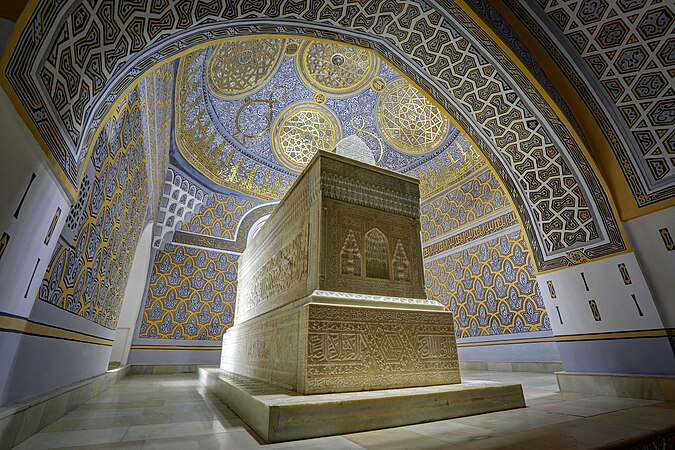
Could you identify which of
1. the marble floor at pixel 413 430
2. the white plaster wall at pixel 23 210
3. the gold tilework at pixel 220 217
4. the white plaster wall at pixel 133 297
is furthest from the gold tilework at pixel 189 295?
the white plaster wall at pixel 23 210

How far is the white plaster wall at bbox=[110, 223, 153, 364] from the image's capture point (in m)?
5.11

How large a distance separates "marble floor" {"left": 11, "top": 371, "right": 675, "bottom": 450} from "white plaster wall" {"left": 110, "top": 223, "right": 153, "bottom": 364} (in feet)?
12.0

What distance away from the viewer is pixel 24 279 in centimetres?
120

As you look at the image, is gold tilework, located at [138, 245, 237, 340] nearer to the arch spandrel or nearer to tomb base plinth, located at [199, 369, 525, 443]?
tomb base plinth, located at [199, 369, 525, 443]

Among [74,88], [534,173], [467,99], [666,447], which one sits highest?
[467,99]

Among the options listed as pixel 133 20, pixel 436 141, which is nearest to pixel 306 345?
pixel 133 20

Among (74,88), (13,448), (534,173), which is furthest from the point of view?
(534,173)

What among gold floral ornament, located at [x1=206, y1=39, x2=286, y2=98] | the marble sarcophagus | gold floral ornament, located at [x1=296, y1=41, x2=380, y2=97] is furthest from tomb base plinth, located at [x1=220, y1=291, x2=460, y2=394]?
gold floral ornament, located at [x1=296, y1=41, x2=380, y2=97]

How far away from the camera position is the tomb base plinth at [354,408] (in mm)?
1211

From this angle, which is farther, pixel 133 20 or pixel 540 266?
pixel 540 266

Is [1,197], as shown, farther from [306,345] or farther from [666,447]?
[666,447]

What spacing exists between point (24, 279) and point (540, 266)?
338 cm

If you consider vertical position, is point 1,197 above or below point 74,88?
below

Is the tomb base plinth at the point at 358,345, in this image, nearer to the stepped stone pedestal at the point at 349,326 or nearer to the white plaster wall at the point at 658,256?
the stepped stone pedestal at the point at 349,326
